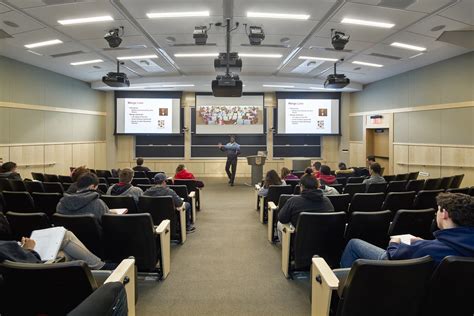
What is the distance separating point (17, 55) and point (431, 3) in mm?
8973

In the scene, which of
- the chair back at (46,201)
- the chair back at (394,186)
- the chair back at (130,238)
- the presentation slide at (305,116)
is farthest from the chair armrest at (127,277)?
the presentation slide at (305,116)

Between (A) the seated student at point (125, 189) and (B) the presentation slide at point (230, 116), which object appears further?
(B) the presentation slide at point (230, 116)

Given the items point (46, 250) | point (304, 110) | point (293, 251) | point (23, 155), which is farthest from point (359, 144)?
point (46, 250)

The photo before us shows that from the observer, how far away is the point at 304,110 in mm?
12836

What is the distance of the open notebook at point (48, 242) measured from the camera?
2326 millimetres

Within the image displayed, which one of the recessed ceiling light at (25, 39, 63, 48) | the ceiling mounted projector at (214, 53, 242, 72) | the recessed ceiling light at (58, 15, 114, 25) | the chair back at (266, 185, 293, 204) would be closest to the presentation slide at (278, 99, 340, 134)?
the ceiling mounted projector at (214, 53, 242, 72)

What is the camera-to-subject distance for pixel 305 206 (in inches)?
145

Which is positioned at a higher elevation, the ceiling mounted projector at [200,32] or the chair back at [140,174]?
the ceiling mounted projector at [200,32]

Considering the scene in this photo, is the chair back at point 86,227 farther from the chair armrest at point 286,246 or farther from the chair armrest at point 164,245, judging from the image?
the chair armrest at point 286,246

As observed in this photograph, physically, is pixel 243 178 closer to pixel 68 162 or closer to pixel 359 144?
pixel 359 144

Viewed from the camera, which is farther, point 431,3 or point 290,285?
point 431,3

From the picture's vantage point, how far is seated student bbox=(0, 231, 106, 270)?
1979 millimetres

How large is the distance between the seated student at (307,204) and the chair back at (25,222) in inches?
97.5

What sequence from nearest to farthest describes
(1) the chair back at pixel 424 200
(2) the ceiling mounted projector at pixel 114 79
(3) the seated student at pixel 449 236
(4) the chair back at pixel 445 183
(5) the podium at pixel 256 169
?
1. (3) the seated student at pixel 449 236
2. (1) the chair back at pixel 424 200
3. (4) the chair back at pixel 445 183
4. (2) the ceiling mounted projector at pixel 114 79
5. (5) the podium at pixel 256 169
